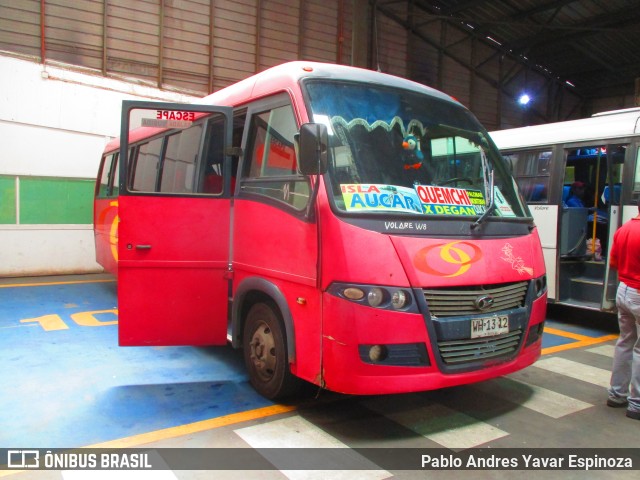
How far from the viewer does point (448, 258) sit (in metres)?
3.66

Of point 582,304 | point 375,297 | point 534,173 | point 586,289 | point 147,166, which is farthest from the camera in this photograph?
point 534,173

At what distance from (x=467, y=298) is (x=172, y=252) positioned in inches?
100

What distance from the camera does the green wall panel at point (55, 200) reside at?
1037 cm

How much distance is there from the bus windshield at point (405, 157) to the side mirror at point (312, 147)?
168 millimetres

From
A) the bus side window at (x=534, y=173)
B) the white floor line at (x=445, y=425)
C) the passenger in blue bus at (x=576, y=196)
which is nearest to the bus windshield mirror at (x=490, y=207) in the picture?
the white floor line at (x=445, y=425)

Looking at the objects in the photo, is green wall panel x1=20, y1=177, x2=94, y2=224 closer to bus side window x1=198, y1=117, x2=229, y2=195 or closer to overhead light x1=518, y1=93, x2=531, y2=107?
bus side window x1=198, y1=117, x2=229, y2=195

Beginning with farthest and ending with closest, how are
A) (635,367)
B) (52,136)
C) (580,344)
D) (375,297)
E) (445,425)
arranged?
(52,136) → (580,344) → (635,367) → (445,425) → (375,297)

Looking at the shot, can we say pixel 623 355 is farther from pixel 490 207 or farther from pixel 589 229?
pixel 589 229

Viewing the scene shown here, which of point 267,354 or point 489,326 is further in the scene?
point 267,354

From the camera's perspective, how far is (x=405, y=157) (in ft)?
13.0

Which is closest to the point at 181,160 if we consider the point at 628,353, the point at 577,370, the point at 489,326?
the point at 489,326

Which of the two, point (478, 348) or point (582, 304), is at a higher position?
point (478, 348)

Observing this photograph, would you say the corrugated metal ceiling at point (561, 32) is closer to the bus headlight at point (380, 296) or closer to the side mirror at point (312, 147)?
the side mirror at point (312, 147)

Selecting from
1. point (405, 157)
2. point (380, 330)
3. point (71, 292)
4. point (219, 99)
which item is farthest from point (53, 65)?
point (380, 330)
